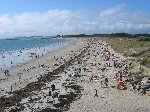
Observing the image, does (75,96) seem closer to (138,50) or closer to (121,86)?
(121,86)

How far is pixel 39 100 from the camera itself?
28.3m

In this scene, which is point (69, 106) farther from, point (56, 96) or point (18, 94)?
point (18, 94)

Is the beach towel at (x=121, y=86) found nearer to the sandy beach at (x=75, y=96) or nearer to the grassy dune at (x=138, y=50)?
the sandy beach at (x=75, y=96)

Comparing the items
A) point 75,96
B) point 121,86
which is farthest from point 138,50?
point 75,96

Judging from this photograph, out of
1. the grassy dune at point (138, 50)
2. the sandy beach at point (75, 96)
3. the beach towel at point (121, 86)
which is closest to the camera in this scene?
the sandy beach at point (75, 96)

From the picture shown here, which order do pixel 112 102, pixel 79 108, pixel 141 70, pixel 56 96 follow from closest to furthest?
pixel 79 108, pixel 112 102, pixel 56 96, pixel 141 70

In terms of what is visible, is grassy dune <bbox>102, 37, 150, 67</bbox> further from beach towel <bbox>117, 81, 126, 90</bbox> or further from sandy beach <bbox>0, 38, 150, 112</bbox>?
beach towel <bbox>117, 81, 126, 90</bbox>

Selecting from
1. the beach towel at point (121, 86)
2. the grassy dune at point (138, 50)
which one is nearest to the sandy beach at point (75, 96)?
the beach towel at point (121, 86)

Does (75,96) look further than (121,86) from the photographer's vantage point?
No

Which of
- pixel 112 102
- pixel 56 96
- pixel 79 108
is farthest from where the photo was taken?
pixel 56 96

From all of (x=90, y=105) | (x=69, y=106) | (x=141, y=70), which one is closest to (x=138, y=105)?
(x=90, y=105)

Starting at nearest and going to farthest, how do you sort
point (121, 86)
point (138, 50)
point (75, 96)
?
point (75, 96) < point (121, 86) < point (138, 50)

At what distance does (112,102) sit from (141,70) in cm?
1444

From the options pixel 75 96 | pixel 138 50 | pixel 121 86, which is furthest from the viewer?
pixel 138 50
